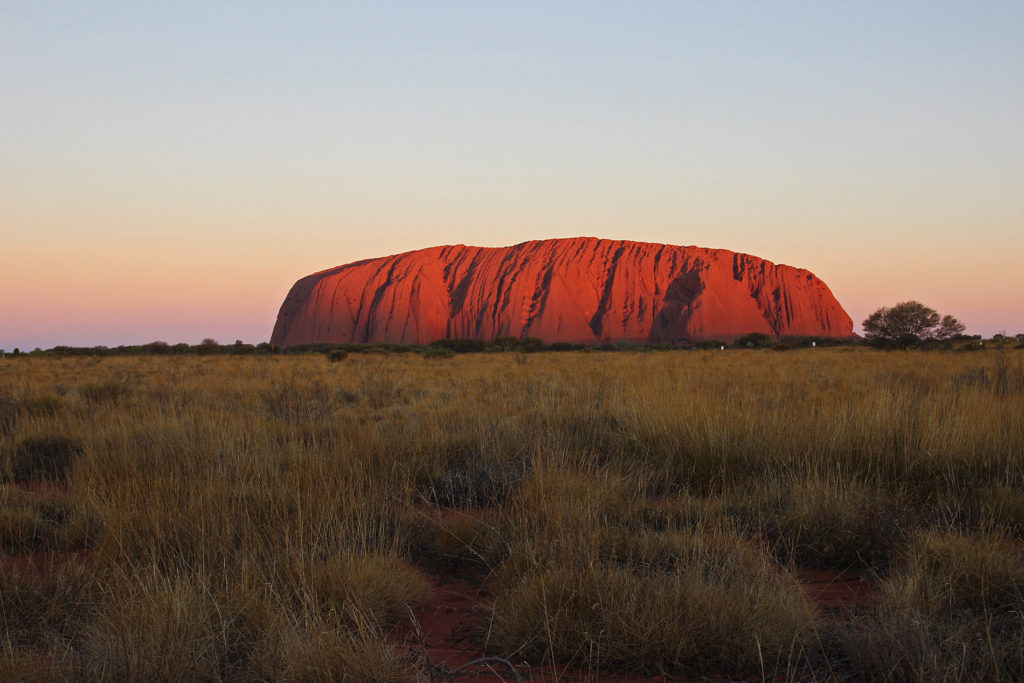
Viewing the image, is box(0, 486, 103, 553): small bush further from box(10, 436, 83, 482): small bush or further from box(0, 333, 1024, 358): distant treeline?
box(0, 333, 1024, 358): distant treeline

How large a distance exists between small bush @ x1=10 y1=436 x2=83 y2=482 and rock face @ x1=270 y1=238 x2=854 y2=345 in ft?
205

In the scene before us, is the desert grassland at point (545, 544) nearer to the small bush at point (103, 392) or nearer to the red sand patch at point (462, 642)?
the red sand patch at point (462, 642)

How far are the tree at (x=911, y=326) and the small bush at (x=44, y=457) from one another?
99.6ft

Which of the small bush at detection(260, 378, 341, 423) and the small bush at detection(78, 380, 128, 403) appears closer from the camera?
the small bush at detection(260, 378, 341, 423)

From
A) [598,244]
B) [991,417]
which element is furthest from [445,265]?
[991,417]

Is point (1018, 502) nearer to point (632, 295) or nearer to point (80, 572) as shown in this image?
point (80, 572)

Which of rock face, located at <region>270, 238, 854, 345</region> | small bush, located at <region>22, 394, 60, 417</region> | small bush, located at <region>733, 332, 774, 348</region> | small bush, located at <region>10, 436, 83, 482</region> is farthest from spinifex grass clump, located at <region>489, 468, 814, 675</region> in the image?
rock face, located at <region>270, 238, 854, 345</region>

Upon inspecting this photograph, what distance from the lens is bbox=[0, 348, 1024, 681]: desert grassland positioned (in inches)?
79.1

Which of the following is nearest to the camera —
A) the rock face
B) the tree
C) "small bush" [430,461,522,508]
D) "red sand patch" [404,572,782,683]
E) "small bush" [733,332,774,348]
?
"red sand patch" [404,572,782,683]

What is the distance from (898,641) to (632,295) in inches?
2884

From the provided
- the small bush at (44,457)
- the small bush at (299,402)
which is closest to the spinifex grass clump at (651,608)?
the small bush at (44,457)

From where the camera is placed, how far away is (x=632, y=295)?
242 ft

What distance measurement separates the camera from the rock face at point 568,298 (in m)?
70.2

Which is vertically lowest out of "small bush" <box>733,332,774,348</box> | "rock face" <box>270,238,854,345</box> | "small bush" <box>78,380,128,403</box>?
"small bush" <box>78,380,128,403</box>
